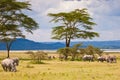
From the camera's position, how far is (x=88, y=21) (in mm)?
74375

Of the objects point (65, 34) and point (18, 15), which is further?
point (65, 34)

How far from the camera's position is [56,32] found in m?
75.3

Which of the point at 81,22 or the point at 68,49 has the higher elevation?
the point at 81,22

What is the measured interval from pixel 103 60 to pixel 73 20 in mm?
19942

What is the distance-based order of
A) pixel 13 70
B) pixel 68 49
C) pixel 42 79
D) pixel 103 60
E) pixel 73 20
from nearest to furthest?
pixel 42 79 < pixel 13 70 < pixel 103 60 < pixel 68 49 < pixel 73 20

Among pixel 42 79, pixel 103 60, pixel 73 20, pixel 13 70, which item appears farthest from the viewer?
pixel 73 20

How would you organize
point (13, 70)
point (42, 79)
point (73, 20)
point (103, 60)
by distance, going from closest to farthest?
point (42, 79)
point (13, 70)
point (103, 60)
point (73, 20)

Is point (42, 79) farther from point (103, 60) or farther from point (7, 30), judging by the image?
point (7, 30)

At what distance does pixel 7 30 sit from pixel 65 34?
12.3 m

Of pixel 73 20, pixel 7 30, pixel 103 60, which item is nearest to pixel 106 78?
pixel 103 60

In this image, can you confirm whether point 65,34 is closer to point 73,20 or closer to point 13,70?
point 73,20

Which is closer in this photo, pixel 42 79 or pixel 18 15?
Result: pixel 42 79

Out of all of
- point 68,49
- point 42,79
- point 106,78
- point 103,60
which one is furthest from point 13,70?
point 68,49

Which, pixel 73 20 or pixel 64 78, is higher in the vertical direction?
pixel 73 20
